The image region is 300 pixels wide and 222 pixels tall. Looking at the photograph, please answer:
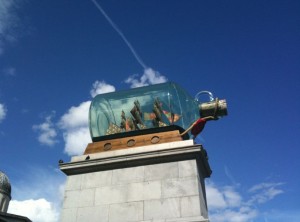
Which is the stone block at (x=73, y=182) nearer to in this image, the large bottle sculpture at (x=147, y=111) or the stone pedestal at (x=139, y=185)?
the stone pedestal at (x=139, y=185)

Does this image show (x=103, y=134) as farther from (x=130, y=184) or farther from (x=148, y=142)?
(x=130, y=184)

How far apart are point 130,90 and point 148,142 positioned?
288 cm

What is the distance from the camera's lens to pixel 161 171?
31.1 feet

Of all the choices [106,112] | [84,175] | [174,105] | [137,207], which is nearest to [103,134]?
[106,112]

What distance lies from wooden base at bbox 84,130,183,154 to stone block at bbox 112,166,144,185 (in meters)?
0.92

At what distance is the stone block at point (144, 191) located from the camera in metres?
9.08

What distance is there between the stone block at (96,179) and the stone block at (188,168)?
216cm

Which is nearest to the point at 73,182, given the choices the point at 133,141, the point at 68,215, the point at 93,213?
the point at 68,215

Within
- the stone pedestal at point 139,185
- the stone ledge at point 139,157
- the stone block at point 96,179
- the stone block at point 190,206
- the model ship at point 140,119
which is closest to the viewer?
the stone block at point 190,206

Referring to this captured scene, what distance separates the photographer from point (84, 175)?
1016 cm

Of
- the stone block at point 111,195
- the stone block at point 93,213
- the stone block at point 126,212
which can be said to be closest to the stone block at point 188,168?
the stone block at point 126,212

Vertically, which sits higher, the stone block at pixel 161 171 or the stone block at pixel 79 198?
the stone block at pixel 161 171

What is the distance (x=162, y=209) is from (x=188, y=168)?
4.43 feet

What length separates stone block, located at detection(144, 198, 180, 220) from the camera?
28.3 ft
